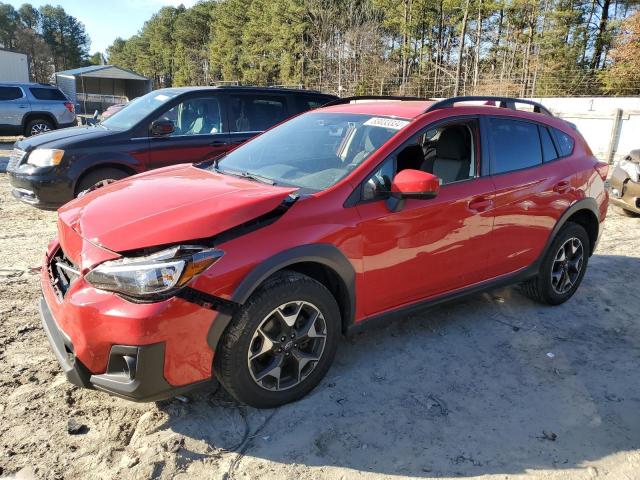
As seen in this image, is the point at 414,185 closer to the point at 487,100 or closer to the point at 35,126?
the point at 487,100

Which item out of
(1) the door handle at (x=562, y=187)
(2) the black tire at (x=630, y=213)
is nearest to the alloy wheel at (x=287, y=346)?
(1) the door handle at (x=562, y=187)

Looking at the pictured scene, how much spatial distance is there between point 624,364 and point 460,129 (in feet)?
6.68

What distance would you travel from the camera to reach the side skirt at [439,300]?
3193 mm

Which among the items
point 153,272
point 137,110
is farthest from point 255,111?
point 153,272

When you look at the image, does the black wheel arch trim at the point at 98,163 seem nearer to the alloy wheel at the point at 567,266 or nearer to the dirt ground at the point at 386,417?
the dirt ground at the point at 386,417

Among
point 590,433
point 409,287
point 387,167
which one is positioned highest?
point 387,167

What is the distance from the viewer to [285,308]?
9.10 ft

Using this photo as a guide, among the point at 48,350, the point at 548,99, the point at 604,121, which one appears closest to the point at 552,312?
the point at 48,350

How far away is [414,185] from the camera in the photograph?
2.97 metres

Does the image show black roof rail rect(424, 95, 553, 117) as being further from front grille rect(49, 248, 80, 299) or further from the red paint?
front grille rect(49, 248, 80, 299)

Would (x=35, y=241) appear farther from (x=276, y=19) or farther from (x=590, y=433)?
(x=276, y=19)

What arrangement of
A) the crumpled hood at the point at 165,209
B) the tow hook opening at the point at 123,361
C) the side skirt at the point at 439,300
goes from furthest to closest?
the side skirt at the point at 439,300 < the crumpled hood at the point at 165,209 < the tow hook opening at the point at 123,361

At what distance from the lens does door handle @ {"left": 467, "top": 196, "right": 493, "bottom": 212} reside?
353 cm

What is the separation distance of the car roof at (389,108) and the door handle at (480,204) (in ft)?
2.35
